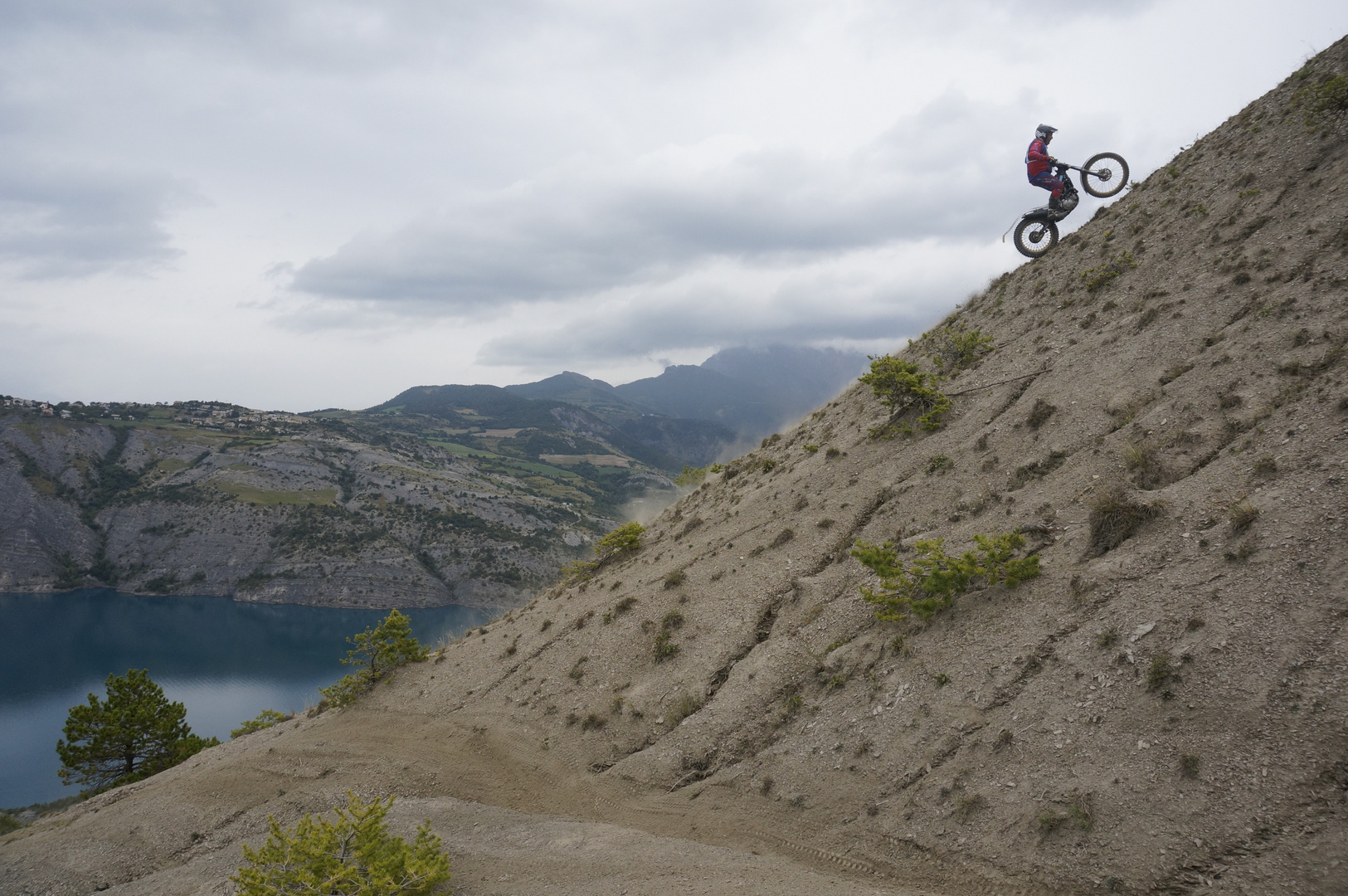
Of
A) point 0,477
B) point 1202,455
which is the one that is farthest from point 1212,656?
point 0,477

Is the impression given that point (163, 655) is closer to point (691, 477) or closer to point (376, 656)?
point (376, 656)

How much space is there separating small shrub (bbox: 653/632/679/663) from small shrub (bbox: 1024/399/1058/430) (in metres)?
10.9

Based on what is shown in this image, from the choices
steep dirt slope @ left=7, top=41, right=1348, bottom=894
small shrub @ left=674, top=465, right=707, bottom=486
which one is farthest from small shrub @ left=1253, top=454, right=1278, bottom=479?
small shrub @ left=674, top=465, right=707, bottom=486

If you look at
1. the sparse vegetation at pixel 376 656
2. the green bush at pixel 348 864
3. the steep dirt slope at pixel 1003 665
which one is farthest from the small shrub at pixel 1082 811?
the sparse vegetation at pixel 376 656

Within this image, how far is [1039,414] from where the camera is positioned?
50.5 feet

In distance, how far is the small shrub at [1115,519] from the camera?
34.2 feet

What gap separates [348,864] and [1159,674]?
1282 cm

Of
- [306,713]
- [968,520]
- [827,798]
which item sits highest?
[968,520]

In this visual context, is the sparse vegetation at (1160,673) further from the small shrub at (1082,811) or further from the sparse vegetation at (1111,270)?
the sparse vegetation at (1111,270)

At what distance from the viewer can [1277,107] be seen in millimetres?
19000

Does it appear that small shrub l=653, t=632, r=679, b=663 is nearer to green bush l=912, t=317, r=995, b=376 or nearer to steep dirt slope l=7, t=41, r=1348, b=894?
steep dirt slope l=7, t=41, r=1348, b=894

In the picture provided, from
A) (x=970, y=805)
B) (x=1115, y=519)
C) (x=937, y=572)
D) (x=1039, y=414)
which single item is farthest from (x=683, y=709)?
(x=1039, y=414)

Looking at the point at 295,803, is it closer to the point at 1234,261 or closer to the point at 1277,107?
the point at 1234,261

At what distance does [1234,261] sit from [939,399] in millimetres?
7628
